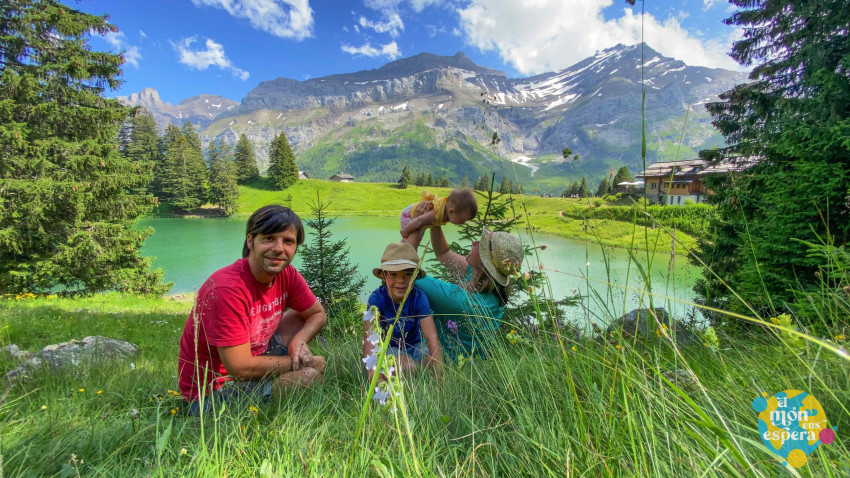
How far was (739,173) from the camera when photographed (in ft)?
23.2

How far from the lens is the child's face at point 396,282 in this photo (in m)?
2.35

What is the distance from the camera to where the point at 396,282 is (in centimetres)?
237

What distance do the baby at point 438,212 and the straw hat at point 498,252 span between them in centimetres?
91

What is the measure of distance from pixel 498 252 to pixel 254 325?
178 cm

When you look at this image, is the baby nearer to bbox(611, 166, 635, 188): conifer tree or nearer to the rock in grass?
bbox(611, 166, 635, 188): conifer tree

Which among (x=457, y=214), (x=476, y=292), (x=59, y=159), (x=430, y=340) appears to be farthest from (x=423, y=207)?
(x=59, y=159)

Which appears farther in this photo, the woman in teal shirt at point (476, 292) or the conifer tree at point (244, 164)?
the conifer tree at point (244, 164)

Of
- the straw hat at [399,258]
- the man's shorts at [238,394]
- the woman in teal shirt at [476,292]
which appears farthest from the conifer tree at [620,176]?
the man's shorts at [238,394]

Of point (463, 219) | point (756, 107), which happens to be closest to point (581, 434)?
point (463, 219)

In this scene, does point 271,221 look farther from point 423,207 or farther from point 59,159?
point 59,159

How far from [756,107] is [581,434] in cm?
997

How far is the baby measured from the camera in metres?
3.50

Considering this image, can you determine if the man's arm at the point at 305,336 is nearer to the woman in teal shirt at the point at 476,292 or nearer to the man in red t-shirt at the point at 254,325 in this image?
the man in red t-shirt at the point at 254,325

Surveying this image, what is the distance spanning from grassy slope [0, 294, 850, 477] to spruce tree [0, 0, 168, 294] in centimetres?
1489
